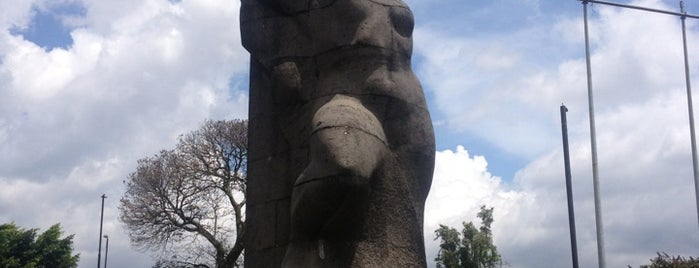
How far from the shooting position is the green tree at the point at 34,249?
35.7 meters

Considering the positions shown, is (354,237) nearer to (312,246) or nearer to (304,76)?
(312,246)

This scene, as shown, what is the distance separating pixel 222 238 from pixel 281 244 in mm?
20829

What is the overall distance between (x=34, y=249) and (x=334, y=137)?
34776 mm

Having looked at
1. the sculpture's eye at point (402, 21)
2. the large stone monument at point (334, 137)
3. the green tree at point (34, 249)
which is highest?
the green tree at point (34, 249)

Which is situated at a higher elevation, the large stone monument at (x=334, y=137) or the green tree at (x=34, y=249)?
the green tree at (x=34, y=249)

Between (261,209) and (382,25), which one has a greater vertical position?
(382,25)

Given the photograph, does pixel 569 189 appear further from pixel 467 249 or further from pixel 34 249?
pixel 34 249

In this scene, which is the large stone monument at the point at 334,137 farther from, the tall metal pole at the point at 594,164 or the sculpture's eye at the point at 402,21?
the tall metal pole at the point at 594,164

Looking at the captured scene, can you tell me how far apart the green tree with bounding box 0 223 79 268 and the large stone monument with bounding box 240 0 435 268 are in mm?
32270

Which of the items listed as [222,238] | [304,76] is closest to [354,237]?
[304,76]

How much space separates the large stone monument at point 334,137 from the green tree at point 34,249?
3227 centimetres

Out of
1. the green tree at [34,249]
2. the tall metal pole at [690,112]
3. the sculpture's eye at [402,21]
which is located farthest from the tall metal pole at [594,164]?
the green tree at [34,249]

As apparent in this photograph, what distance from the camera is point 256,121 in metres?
6.95

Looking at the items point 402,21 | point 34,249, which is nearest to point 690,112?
point 402,21
